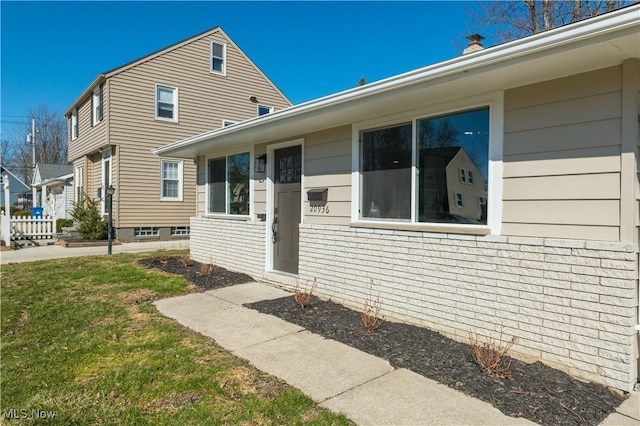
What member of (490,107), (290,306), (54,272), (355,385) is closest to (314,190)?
(290,306)

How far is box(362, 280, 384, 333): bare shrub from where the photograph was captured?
4.28 metres

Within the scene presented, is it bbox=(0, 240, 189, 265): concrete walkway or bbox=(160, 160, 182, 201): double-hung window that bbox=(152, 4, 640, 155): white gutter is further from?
bbox=(160, 160, 182, 201): double-hung window

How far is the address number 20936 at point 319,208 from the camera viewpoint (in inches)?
229

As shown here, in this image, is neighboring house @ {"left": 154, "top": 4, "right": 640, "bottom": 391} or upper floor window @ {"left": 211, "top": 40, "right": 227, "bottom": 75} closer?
neighboring house @ {"left": 154, "top": 4, "right": 640, "bottom": 391}

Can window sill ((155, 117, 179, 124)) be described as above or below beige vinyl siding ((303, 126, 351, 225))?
above

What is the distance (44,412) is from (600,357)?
422cm

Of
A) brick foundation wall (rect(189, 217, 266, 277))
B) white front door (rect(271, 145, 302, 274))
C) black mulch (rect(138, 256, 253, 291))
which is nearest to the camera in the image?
white front door (rect(271, 145, 302, 274))

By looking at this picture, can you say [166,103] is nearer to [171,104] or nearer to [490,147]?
[171,104]

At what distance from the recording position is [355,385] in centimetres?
308

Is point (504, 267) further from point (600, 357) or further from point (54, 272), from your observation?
point (54, 272)

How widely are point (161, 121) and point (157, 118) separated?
6.8 inches

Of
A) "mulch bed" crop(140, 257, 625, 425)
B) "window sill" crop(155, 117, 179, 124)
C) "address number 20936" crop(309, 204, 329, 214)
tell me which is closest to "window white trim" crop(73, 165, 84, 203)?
"window sill" crop(155, 117, 179, 124)

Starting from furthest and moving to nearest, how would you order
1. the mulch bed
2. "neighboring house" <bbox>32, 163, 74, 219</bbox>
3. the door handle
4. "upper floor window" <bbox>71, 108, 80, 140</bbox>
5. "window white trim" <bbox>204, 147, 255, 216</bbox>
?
"neighboring house" <bbox>32, 163, 74, 219</bbox>, "upper floor window" <bbox>71, 108, 80, 140</bbox>, "window white trim" <bbox>204, 147, 255, 216</bbox>, the door handle, the mulch bed

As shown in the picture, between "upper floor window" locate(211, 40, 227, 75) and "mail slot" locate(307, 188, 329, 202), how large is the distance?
39.9 feet
